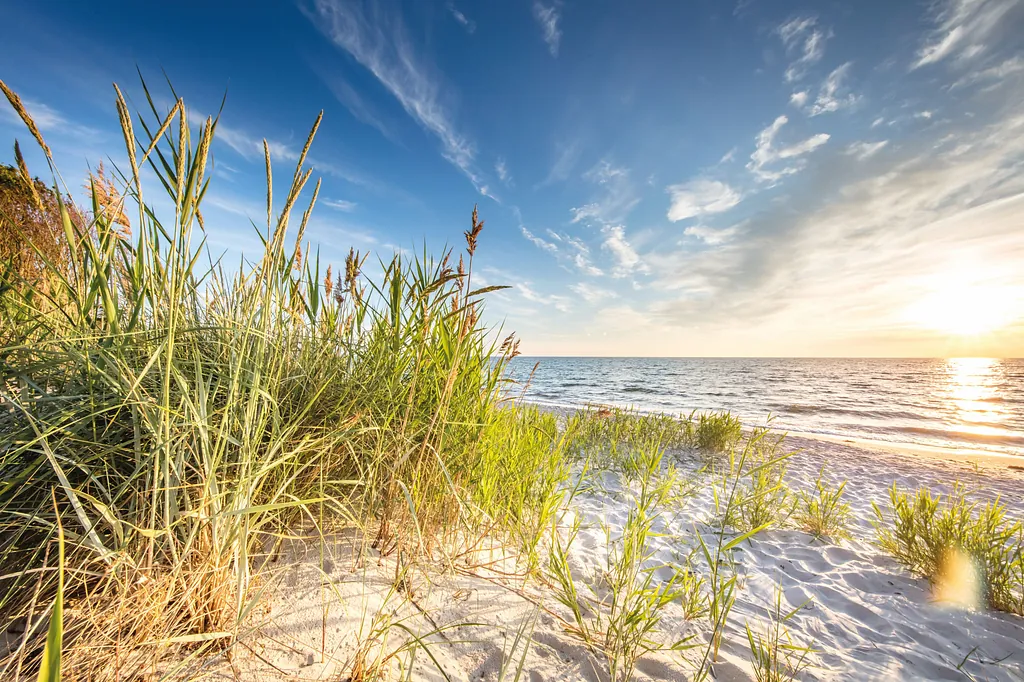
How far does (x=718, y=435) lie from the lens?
6.05 meters

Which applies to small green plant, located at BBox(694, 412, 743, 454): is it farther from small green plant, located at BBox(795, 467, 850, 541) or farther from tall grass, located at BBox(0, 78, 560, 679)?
tall grass, located at BBox(0, 78, 560, 679)

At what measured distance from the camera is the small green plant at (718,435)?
19.8 ft

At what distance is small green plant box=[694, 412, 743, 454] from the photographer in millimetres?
6027

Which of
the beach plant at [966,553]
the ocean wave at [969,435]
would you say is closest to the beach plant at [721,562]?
the beach plant at [966,553]

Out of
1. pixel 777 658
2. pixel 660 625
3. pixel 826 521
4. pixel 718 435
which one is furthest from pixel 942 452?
pixel 660 625

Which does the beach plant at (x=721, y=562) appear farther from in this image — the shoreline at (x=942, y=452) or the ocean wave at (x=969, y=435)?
the ocean wave at (x=969, y=435)

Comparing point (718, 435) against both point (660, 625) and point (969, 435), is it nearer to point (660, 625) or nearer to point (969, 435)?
point (660, 625)

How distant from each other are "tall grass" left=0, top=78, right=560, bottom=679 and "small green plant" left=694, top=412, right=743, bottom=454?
16.3 feet

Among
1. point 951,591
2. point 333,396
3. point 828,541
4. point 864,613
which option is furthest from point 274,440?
point 828,541

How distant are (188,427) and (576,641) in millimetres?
1800

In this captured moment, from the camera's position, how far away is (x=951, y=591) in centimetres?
241

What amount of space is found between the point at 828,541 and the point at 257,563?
14.0 ft

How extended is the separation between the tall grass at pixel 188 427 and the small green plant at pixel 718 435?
16.3ft

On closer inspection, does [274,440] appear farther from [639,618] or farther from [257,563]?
[639,618]
